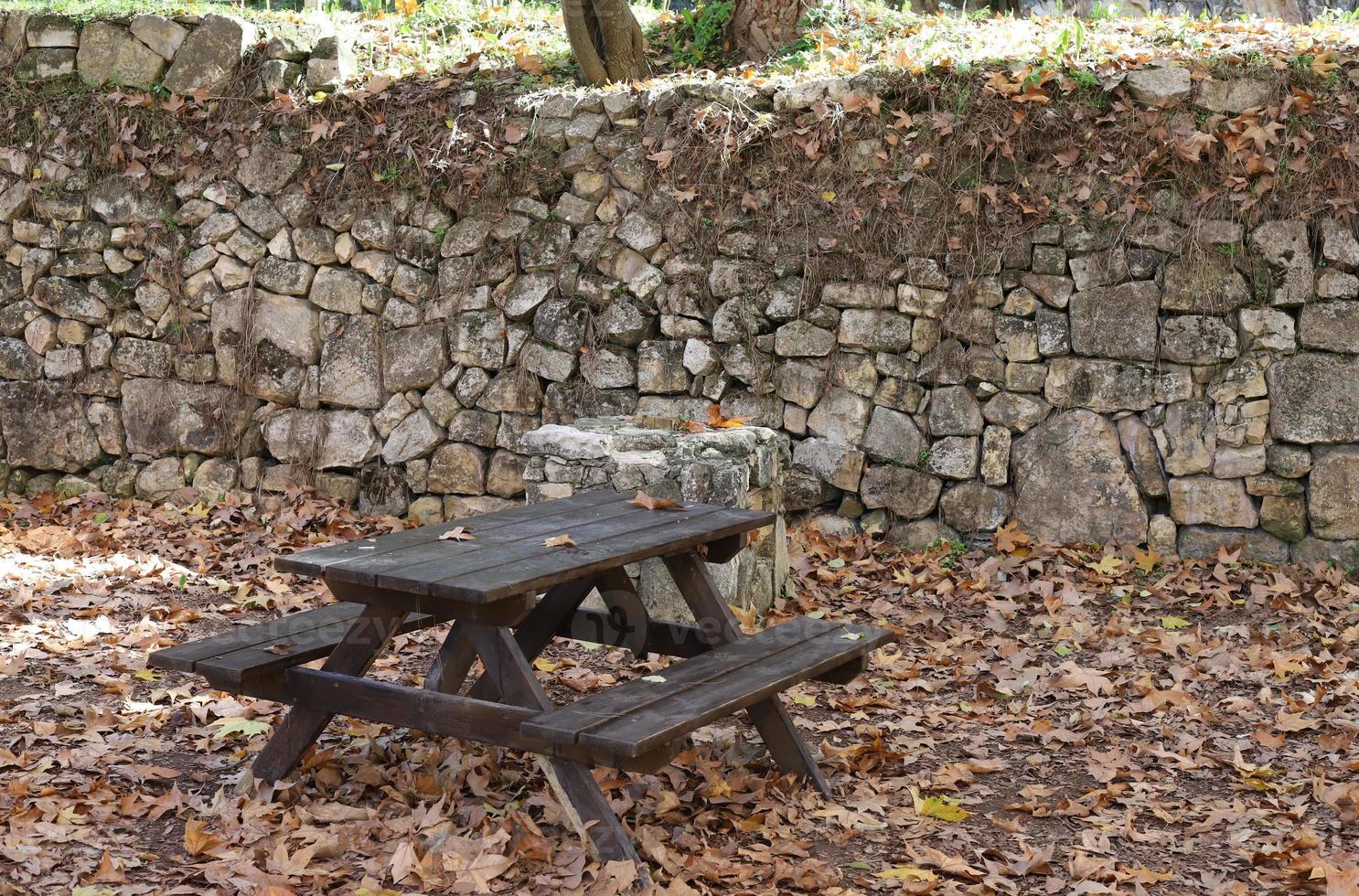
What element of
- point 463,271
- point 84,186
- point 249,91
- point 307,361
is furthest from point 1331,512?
point 84,186

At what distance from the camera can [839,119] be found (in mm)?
6023

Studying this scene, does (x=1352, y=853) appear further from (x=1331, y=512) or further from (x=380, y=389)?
(x=380, y=389)

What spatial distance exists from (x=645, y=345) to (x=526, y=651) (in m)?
2.61

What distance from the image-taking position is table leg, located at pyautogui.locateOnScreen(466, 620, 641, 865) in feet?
9.56

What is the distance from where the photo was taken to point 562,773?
118 inches

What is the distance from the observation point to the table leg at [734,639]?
136 inches

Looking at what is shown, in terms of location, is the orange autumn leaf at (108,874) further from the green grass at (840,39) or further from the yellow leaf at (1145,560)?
the green grass at (840,39)

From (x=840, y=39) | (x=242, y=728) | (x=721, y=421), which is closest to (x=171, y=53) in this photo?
Answer: (x=840, y=39)

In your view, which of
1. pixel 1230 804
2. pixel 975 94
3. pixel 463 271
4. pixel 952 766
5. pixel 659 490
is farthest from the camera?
pixel 463 271

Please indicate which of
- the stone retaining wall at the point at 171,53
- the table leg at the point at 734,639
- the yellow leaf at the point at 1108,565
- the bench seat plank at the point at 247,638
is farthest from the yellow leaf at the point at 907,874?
the stone retaining wall at the point at 171,53

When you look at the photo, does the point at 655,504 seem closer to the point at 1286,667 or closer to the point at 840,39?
the point at 1286,667

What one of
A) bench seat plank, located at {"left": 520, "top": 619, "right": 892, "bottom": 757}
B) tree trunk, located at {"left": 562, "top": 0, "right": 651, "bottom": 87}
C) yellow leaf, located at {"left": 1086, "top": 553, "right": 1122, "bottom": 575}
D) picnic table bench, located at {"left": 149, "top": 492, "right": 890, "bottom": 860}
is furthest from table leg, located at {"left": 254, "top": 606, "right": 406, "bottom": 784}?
tree trunk, located at {"left": 562, "top": 0, "right": 651, "bottom": 87}

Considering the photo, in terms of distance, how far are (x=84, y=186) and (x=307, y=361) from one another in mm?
1701

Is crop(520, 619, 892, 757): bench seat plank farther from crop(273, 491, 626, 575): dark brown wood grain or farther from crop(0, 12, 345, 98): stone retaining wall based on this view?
crop(0, 12, 345, 98): stone retaining wall
